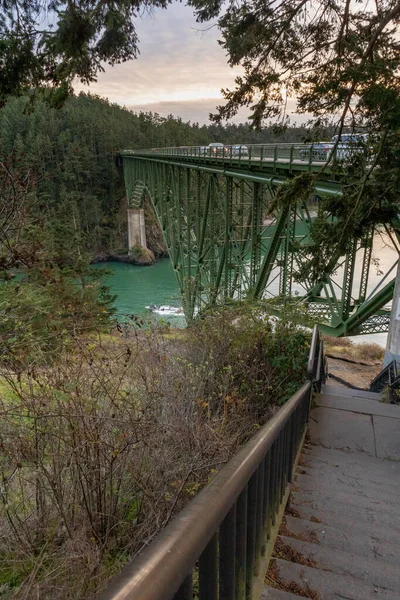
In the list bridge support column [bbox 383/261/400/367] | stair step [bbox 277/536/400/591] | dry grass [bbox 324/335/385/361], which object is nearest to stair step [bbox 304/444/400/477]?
stair step [bbox 277/536/400/591]

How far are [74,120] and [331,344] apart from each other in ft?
181

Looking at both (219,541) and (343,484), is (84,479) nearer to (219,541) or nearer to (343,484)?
(343,484)

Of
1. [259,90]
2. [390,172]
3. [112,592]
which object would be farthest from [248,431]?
[259,90]

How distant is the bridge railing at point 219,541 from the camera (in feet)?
2.35

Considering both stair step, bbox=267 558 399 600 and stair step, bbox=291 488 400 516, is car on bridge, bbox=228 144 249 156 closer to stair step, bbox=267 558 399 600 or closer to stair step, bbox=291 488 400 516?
stair step, bbox=291 488 400 516

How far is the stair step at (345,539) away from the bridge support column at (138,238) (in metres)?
45.0

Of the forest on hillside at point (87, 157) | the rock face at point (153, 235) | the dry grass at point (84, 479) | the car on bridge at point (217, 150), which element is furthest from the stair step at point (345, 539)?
the rock face at point (153, 235)

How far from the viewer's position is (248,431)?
5.25 meters

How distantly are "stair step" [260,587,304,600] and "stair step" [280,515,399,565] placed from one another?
572mm

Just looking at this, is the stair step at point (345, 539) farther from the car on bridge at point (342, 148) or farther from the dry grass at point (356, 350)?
the dry grass at point (356, 350)

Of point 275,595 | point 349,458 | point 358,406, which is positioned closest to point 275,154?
point 358,406

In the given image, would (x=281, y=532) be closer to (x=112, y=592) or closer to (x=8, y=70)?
(x=112, y=592)

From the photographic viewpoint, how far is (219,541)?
118 cm

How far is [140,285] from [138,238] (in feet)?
46.3
